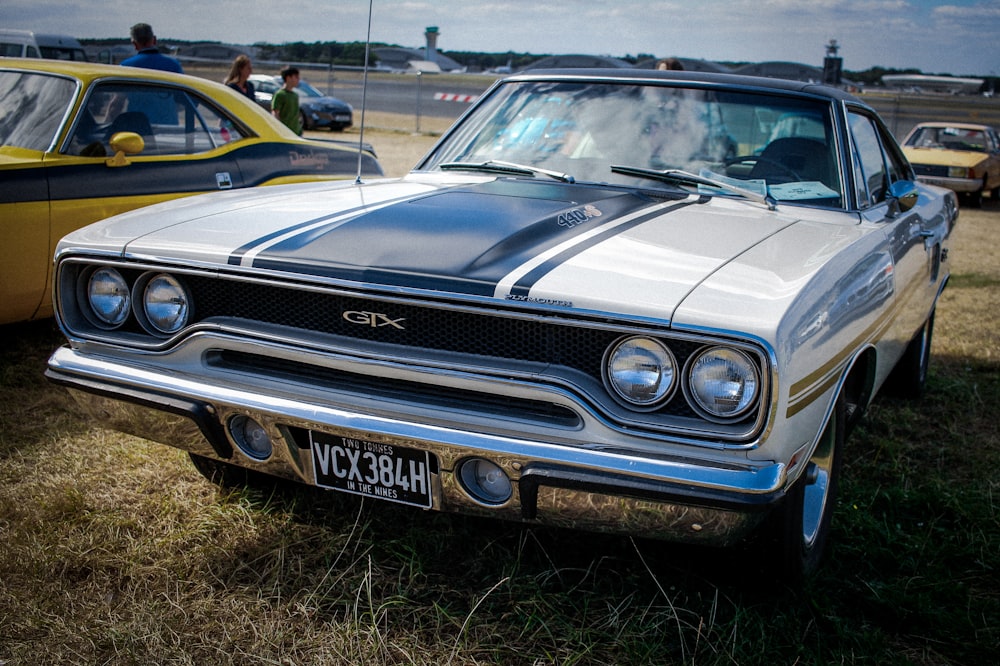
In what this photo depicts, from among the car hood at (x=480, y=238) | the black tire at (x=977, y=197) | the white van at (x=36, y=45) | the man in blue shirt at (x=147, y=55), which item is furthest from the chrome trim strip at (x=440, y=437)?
the white van at (x=36, y=45)

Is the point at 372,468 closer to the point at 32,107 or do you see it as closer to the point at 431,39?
the point at 32,107

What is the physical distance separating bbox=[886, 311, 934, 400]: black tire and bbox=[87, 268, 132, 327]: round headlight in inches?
127

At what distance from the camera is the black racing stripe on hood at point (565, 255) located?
1941mm

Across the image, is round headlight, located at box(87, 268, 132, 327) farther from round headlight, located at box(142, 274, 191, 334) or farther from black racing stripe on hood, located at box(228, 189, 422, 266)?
black racing stripe on hood, located at box(228, 189, 422, 266)

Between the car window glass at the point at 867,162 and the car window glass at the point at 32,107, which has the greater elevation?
the car window glass at the point at 867,162

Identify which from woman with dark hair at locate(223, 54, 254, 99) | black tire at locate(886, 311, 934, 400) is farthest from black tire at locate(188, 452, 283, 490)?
woman with dark hair at locate(223, 54, 254, 99)

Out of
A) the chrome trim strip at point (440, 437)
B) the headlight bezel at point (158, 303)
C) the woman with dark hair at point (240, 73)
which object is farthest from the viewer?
the woman with dark hair at point (240, 73)

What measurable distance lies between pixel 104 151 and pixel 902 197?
135 inches

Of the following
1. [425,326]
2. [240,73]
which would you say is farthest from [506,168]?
[240,73]

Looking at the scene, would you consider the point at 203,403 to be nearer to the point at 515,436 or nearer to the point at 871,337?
the point at 515,436

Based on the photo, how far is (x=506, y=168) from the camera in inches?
122

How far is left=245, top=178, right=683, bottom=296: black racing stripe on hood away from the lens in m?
2.03

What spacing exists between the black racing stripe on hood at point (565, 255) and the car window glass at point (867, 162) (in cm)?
84

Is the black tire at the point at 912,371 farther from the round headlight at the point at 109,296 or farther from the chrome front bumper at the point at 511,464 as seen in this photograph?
the round headlight at the point at 109,296
